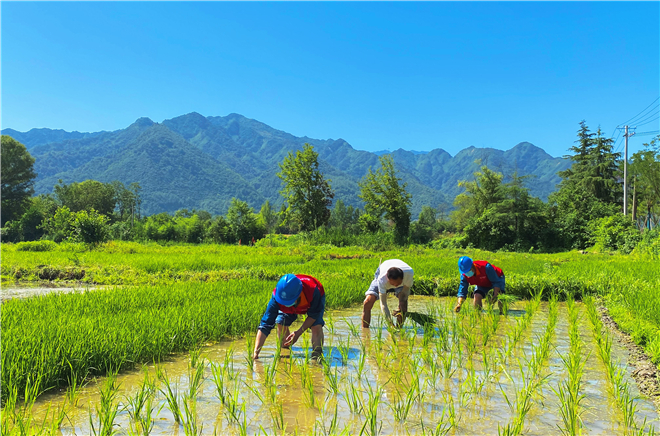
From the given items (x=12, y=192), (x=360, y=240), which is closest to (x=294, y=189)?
(x=360, y=240)

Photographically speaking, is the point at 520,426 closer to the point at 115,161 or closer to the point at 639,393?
the point at 639,393

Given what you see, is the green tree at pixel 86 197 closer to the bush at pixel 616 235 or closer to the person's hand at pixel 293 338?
the bush at pixel 616 235

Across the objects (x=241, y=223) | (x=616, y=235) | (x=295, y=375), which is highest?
(x=616, y=235)

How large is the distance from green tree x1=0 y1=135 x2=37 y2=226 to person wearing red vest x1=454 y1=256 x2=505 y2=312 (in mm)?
49651

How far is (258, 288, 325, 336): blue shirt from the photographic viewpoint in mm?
3705

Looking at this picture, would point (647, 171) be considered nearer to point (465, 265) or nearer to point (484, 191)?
point (484, 191)

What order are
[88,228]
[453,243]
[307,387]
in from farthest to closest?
1. [453,243]
2. [88,228]
3. [307,387]

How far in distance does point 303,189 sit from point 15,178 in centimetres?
3696

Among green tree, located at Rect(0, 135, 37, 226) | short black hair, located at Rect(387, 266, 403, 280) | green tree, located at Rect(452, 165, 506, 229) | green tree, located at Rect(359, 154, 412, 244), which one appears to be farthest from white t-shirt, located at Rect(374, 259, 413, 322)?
green tree, located at Rect(0, 135, 37, 226)

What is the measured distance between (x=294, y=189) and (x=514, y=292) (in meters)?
23.1

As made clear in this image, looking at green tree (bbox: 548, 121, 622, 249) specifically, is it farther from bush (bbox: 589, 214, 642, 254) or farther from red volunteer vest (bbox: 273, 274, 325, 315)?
red volunteer vest (bbox: 273, 274, 325, 315)

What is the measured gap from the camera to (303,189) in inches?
1197

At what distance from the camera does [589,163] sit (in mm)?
36594

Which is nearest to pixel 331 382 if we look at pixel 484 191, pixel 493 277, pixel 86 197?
pixel 493 277
